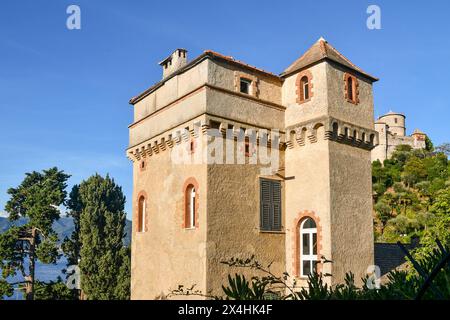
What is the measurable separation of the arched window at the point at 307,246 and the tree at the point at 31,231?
2643 centimetres

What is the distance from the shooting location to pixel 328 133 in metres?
15.9

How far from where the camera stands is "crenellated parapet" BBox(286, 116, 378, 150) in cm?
1595

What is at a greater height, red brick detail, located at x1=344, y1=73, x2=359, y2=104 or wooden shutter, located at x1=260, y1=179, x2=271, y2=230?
red brick detail, located at x1=344, y1=73, x2=359, y2=104

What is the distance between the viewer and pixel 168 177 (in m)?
17.4

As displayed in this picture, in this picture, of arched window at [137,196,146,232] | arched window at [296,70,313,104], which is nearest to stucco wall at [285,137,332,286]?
arched window at [296,70,313,104]

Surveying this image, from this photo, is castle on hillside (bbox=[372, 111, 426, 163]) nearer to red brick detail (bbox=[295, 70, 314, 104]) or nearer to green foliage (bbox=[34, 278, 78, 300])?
green foliage (bbox=[34, 278, 78, 300])

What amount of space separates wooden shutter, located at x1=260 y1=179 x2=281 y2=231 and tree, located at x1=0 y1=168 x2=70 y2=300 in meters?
25.8

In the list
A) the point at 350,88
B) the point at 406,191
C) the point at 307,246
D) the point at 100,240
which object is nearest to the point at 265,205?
the point at 307,246

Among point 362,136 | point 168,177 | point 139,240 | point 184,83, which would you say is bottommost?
point 139,240

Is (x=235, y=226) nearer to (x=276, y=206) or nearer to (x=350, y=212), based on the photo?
(x=276, y=206)

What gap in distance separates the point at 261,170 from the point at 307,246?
10.6 ft
